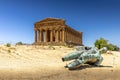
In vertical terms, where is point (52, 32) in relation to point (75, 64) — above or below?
above

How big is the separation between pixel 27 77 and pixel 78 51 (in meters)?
4.96

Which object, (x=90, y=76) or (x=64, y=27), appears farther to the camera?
(x=64, y=27)

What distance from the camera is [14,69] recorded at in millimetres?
15367

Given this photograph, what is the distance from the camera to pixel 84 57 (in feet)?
53.0

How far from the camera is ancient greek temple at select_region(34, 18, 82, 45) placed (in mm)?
60125

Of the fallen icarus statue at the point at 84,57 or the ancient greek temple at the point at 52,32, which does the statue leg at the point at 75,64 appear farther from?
the ancient greek temple at the point at 52,32

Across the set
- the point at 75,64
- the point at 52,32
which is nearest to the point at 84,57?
the point at 75,64

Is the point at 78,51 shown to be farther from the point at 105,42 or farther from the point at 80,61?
the point at 105,42

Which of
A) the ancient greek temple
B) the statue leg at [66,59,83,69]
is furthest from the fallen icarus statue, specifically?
the ancient greek temple

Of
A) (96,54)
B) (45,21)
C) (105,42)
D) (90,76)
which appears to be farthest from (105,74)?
(105,42)

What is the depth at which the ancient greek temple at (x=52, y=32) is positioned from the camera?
60.1 m

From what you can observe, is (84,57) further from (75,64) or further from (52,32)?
(52,32)

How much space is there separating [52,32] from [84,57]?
161 feet

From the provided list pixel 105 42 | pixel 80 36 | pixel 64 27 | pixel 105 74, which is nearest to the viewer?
pixel 105 74
